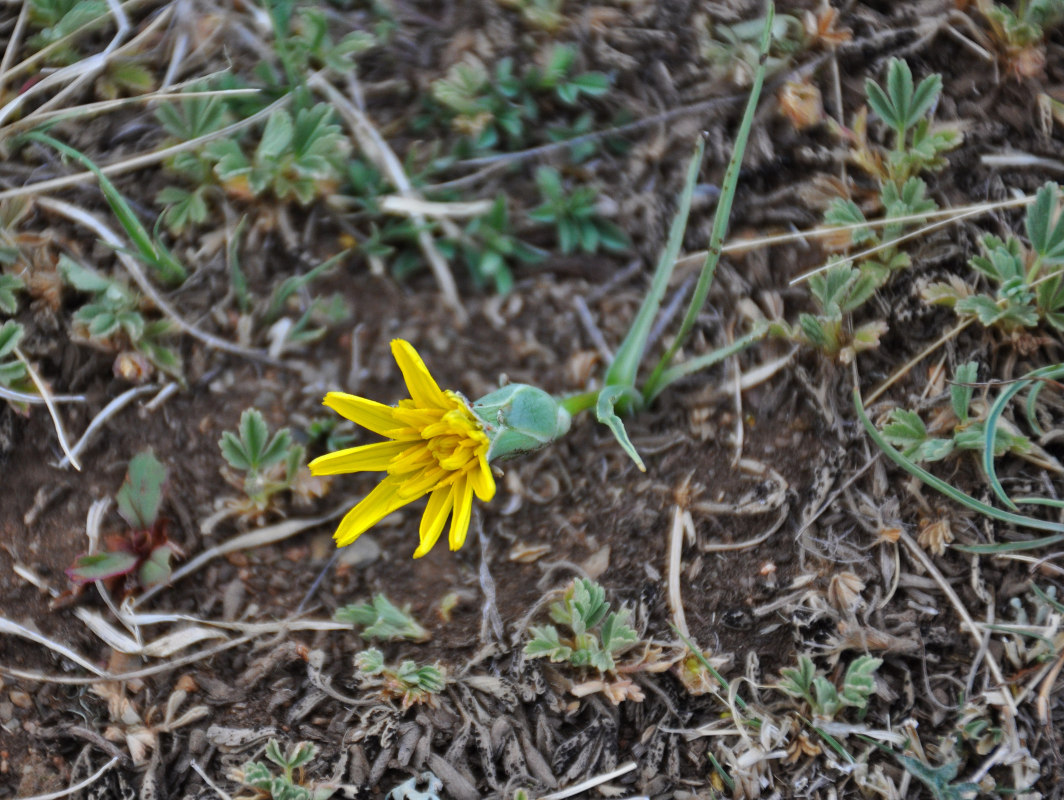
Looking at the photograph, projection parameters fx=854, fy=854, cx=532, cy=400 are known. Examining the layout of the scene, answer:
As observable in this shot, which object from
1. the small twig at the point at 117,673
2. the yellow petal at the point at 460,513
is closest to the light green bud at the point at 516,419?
the yellow petal at the point at 460,513

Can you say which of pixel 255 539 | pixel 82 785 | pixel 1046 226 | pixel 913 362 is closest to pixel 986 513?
pixel 913 362

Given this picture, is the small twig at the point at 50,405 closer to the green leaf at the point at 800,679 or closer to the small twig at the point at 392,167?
the small twig at the point at 392,167

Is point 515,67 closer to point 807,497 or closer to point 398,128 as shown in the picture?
point 398,128

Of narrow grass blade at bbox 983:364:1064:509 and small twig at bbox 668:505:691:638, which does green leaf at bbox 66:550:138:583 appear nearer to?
small twig at bbox 668:505:691:638

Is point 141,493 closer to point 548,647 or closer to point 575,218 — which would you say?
point 548,647

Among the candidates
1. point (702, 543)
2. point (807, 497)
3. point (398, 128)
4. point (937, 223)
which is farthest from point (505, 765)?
point (398, 128)

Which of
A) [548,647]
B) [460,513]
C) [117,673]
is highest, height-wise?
[460,513]

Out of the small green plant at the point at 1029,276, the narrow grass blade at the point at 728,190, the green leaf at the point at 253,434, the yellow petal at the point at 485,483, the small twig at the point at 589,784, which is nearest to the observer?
Answer: the yellow petal at the point at 485,483
